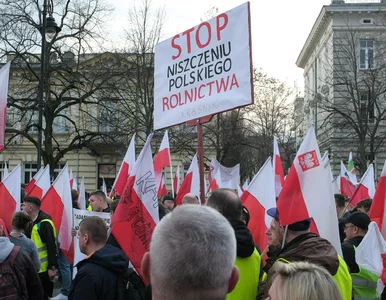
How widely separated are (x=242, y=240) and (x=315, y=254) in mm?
641

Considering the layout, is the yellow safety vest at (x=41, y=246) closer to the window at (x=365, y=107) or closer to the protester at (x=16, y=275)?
the protester at (x=16, y=275)

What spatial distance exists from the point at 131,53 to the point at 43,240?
64.6ft

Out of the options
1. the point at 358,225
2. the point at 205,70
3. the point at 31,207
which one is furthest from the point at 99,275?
the point at 31,207

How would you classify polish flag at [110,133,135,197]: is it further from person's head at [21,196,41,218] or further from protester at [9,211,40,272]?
protester at [9,211,40,272]

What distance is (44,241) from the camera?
7.62m

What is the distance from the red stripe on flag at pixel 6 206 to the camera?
734 cm

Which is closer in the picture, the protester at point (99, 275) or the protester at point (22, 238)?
the protester at point (99, 275)

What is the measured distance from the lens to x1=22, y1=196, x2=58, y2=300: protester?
7562 mm

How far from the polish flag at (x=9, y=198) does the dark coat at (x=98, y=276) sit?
3.67 metres

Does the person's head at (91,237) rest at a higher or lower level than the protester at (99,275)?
higher

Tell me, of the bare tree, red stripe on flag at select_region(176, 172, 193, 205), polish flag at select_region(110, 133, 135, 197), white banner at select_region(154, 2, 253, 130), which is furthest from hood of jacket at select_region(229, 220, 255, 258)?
the bare tree

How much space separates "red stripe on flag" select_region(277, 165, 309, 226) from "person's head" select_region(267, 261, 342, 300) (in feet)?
5.05

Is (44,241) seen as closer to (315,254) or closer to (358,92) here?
(315,254)

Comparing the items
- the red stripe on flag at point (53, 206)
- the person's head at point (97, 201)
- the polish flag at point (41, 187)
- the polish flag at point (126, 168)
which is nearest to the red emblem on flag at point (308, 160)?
the polish flag at point (126, 168)
